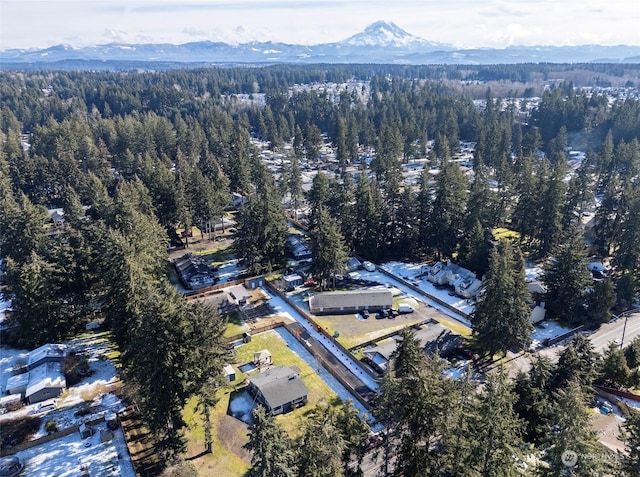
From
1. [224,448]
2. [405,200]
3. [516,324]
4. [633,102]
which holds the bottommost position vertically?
[224,448]

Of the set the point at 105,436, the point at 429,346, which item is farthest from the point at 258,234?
the point at 105,436

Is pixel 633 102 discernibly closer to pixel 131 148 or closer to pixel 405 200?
pixel 405 200

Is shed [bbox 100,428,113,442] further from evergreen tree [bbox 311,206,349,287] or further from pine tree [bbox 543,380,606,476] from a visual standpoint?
pine tree [bbox 543,380,606,476]

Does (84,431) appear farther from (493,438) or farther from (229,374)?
(493,438)

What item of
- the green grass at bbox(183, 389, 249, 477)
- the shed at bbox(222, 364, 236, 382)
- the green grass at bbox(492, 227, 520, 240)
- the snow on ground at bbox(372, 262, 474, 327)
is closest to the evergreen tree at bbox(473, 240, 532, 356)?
the snow on ground at bbox(372, 262, 474, 327)

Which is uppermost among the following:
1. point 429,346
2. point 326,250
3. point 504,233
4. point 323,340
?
point 326,250

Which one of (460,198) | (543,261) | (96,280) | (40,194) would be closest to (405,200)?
(460,198)

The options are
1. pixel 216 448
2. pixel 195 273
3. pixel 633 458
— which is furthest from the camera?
pixel 195 273
